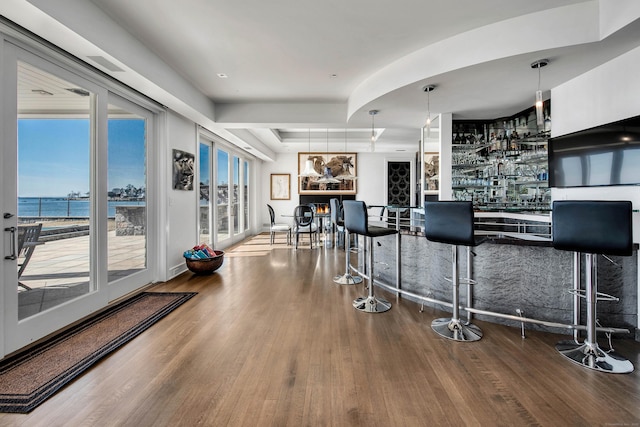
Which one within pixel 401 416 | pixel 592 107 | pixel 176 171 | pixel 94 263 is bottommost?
pixel 401 416

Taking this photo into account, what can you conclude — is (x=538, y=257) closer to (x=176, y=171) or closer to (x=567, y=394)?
(x=567, y=394)

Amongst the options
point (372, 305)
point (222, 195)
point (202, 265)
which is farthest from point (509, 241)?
point (222, 195)

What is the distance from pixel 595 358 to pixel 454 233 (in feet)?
4.11

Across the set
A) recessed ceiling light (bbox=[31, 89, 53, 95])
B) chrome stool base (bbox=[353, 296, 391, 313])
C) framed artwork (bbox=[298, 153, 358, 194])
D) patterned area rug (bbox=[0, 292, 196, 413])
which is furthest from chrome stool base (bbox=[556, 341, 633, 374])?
framed artwork (bbox=[298, 153, 358, 194])

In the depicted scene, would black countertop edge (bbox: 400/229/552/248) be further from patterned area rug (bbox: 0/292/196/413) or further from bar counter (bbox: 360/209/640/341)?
patterned area rug (bbox: 0/292/196/413)

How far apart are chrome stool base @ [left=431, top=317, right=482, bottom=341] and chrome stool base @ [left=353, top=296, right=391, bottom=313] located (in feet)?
1.72

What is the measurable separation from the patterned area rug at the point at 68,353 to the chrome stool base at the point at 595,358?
347 centimetres

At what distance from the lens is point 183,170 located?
14.7ft

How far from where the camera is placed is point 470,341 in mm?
2330

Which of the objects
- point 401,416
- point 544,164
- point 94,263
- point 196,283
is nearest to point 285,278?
point 196,283

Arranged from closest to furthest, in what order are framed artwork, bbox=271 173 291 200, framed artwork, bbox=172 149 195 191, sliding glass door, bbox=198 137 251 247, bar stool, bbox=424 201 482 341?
bar stool, bbox=424 201 482 341 → framed artwork, bbox=172 149 195 191 → sliding glass door, bbox=198 137 251 247 → framed artwork, bbox=271 173 291 200

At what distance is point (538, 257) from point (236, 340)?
2.69 m

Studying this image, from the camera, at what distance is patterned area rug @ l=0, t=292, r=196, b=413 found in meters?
1.72

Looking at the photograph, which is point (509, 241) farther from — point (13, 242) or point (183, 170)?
point (183, 170)
